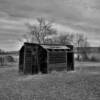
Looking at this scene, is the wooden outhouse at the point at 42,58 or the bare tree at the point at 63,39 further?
the bare tree at the point at 63,39

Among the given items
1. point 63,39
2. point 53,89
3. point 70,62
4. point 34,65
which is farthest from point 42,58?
point 63,39

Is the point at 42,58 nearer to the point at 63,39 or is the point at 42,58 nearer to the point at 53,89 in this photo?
the point at 53,89

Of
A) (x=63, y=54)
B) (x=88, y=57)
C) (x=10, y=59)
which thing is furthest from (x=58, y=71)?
(x=88, y=57)

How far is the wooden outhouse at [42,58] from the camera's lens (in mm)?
15594

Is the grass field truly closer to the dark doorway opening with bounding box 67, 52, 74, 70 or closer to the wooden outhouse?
the wooden outhouse

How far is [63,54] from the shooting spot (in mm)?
16375

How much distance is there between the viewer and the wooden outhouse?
15.6 m

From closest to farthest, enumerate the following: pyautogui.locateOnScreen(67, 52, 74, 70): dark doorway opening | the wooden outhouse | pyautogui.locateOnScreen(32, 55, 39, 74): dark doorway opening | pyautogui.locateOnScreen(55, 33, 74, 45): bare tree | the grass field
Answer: the grass field < the wooden outhouse < pyautogui.locateOnScreen(32, 55, 39, 74): dark doorway opening < pyautogui.locateOnScreen(67, 52, 74, 70): dark doorway opening < pyautogui.locateOnScreen(55, 33, 74, 45): bare tree

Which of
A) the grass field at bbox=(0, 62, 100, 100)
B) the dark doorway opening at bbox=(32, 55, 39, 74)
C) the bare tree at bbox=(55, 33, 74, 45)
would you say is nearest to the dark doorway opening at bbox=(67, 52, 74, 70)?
the dark doorway opening at bbox=(32, 55, 39, 74)

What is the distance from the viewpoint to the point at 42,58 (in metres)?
16.1

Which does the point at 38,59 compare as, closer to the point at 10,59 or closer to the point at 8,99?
the point at 8,99

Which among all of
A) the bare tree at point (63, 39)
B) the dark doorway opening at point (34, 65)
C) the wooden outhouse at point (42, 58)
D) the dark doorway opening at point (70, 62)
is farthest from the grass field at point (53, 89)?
the bare tree at point (63, 39)

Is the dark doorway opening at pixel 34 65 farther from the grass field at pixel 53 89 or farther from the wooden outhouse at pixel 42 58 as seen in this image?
the grass field at pixel 53 89

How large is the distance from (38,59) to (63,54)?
2732 millimetres
